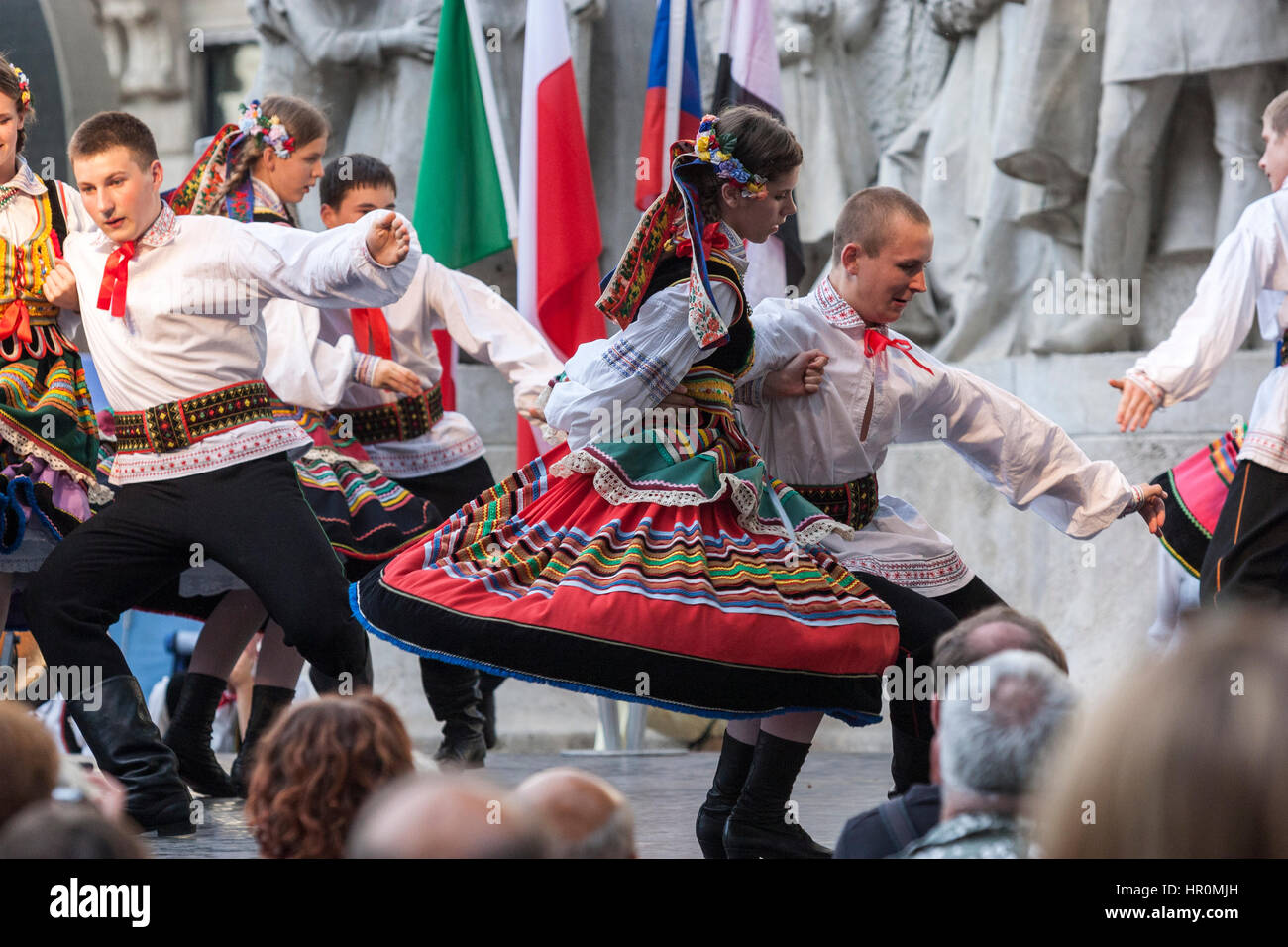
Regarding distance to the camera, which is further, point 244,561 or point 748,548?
point 244,561

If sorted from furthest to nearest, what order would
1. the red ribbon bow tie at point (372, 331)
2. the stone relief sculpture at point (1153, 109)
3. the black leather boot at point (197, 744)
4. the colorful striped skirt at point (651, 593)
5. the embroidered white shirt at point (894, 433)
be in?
the stone relief sculpture at point (1153, 109) → the red ribbon bow tie at point (372, 331) → the black leather boot at point (197, 744) → the embroidered white shirt at point (894, 433) → the colorful striped skirt at point (651, 593)

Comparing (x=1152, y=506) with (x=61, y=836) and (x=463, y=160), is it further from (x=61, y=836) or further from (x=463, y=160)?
(x=463, y=160)

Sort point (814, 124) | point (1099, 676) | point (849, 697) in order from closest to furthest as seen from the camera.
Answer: point (849, 697), point (1099, 676), point (814, 124)

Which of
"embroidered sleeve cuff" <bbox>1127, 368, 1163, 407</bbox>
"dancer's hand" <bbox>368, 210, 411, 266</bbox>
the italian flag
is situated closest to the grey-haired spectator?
"embroidered sleeve cuff" <bbox>1127, 368, 1163, 407</bbox>

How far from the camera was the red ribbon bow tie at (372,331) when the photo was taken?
5230 millimetres

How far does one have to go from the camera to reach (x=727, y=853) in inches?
138

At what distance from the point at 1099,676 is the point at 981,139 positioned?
2.22 meters

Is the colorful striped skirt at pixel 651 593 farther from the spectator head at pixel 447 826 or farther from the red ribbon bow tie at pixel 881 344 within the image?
the spectator head at pixel 447 826

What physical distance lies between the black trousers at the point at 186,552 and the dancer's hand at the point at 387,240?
1.86ft

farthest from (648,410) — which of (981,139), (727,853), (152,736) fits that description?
(981,139)

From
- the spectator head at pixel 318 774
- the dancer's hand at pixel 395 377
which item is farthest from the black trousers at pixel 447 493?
the spectator head at pixel 318 774

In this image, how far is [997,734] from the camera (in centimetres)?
196

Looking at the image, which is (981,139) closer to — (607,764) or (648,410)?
(607,764)

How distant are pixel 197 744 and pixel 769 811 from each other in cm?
200
